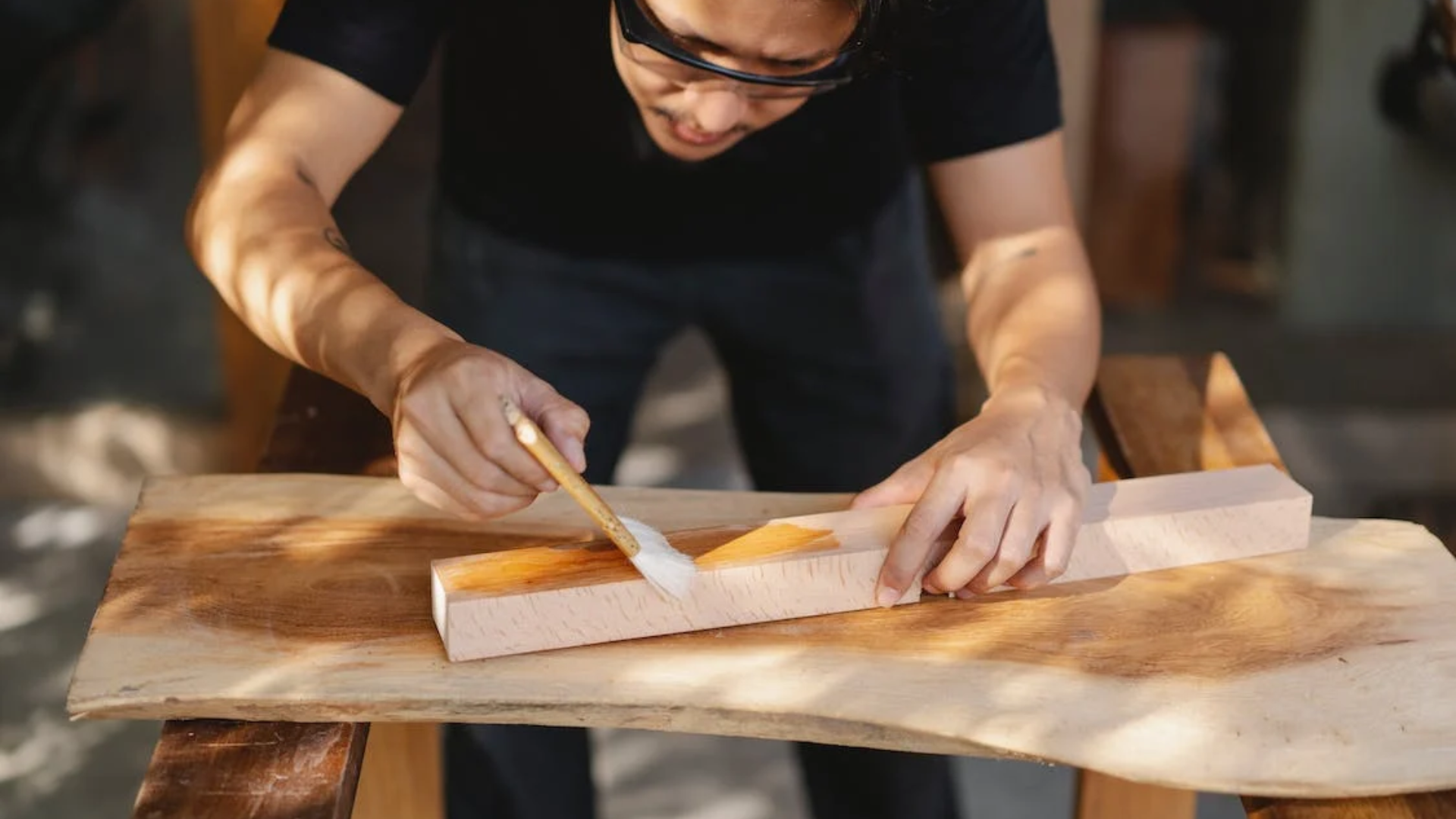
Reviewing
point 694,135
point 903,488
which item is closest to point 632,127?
point 694,135

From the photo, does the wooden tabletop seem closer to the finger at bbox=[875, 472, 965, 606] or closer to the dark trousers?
the dark trousers

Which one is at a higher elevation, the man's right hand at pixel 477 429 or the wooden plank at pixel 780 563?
the man's right hand at pixel 477 429

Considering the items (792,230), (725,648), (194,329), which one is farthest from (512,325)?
(194,329)

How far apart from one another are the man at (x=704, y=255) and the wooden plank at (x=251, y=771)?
0.23m

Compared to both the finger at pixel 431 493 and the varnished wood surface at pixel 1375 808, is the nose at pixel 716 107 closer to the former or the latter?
the finger at pixel 431 493

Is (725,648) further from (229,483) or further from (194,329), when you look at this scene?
(194,329)

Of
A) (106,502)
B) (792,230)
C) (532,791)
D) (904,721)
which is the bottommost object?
(106,502)

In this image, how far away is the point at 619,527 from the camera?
1.37 meters

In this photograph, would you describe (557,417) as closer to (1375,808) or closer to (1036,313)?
(1036,313)

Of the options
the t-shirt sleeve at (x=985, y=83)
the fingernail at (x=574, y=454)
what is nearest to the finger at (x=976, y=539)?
the fingernail at (x=574, y=454)

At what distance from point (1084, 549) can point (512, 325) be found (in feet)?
2.51

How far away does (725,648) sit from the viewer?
139 cm

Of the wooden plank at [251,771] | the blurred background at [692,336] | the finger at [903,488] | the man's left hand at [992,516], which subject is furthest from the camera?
the blurred background at [692,336]

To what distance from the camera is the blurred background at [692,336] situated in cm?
294
